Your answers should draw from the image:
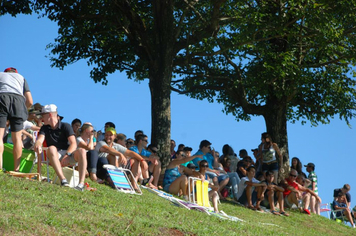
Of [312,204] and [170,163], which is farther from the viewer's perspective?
[312,204]

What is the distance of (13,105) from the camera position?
11094mm

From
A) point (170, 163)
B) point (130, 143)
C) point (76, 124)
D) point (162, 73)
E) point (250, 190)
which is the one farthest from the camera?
point (162, 73)

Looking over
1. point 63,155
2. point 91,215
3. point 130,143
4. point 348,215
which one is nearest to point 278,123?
point 348,215

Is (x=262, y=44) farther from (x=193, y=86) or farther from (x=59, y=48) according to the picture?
(x=59, y=48)

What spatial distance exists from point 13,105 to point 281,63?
1290 cm

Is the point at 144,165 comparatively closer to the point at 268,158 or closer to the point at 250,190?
the point at 250,190

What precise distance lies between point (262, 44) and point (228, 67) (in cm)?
375

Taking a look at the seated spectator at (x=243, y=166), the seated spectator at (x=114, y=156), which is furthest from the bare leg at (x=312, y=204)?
the seated spectator at (x=114, y=156)

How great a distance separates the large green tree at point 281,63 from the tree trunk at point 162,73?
1016 millimetres

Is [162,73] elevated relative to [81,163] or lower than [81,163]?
elevated

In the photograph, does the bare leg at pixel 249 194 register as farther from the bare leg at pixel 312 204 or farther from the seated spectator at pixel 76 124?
the seated spectator at pixel 76 124

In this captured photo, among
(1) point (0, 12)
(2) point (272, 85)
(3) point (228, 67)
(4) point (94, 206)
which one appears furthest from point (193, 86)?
(4) point (94, 206)

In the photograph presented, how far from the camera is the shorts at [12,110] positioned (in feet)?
36.0

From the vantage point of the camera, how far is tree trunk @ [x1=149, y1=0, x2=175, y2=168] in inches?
737
